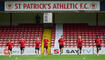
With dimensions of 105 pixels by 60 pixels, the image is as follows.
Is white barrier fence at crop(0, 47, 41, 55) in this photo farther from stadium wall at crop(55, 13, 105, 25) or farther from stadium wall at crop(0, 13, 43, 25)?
stadium wall at crop(55, 13, 105, 25)

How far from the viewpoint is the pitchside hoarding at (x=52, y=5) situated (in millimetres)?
30938

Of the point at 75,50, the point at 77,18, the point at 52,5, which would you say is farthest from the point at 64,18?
the point at 75,50

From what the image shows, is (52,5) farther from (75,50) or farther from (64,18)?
(64,18)

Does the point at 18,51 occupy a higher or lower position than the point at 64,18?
lower

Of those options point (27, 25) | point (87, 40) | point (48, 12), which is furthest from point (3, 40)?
point (87, 40)

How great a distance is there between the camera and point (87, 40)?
32938 millimetres

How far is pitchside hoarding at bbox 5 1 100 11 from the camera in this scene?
30.9 m

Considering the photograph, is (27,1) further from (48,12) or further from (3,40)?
(3,40)

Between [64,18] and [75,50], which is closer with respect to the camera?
[75,50]

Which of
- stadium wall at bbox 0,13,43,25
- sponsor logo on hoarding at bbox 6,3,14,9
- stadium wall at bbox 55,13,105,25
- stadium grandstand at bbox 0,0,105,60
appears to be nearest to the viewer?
stadium grandstand at bbox 0,0,105,60

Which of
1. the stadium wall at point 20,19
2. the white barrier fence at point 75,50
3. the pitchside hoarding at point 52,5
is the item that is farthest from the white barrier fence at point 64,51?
the stadium wall at point 20,19

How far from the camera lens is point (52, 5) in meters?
31.1

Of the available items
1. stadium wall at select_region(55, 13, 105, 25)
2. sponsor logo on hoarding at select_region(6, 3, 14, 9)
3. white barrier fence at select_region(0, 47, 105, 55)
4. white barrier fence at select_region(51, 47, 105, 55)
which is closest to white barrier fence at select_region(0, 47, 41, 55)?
white barrier fence at select_region(0, 47, 105, 55)

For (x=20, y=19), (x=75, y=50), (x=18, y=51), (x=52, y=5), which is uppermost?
(x=52, y=5)
